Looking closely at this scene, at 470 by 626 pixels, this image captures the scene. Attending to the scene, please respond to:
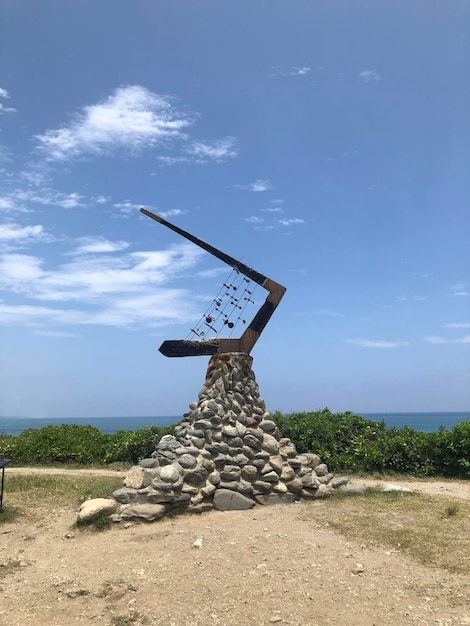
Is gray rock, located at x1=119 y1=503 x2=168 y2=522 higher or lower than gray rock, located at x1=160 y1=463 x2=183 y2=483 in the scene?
lower

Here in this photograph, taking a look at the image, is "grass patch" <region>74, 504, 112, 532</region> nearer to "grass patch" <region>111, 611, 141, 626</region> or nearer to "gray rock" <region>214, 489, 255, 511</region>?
"gray rock" <region>214, 489, 255, 511</region>

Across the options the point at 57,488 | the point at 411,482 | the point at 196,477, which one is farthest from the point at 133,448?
the point at 411,482

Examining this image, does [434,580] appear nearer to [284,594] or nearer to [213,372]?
[284,594]

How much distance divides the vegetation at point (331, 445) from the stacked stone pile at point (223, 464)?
130 inches

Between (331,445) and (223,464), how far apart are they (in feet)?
17.5

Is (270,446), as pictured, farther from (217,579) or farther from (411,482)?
(411,482)

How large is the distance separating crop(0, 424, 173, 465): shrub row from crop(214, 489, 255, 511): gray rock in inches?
251

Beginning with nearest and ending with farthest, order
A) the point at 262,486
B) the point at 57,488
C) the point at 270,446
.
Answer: the point at 262,486 → the point at 270,446 → the point at 57,488

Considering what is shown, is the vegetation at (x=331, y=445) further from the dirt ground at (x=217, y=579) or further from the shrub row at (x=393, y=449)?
the dirt ground at (x=217, y=579)

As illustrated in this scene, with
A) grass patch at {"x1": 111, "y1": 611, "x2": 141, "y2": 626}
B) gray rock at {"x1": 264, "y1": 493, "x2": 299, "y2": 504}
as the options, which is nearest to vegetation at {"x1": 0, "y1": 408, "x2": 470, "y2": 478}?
gray rock at {"x1": 264, "y1": 493, "x2": 299, "y2": 504}

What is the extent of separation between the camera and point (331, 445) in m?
13.5

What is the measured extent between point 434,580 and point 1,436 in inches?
659

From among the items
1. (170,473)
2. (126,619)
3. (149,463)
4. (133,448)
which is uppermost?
(149,463)

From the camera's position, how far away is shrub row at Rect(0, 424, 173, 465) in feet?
49.1
